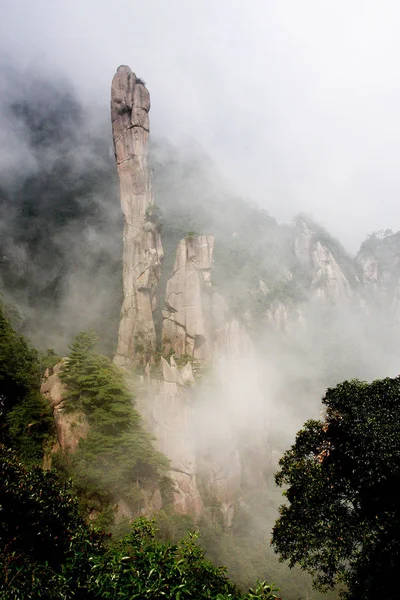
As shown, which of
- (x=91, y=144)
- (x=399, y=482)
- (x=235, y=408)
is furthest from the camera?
(x=91, y=144)

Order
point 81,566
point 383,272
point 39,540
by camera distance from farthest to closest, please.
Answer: point 383,272
point 39,540
point 81,566

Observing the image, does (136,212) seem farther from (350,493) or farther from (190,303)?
(350,493)

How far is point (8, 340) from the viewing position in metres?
21.3

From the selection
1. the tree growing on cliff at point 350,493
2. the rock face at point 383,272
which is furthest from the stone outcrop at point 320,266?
the tree growing on cliff at point 350,493

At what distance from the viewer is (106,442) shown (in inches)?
803

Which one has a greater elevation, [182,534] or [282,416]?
[282,416]

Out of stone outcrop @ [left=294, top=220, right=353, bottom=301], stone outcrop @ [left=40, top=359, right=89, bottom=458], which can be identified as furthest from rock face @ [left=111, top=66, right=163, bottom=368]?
stone outcrop @ [left=294, top=220, right=353, bottom=301]

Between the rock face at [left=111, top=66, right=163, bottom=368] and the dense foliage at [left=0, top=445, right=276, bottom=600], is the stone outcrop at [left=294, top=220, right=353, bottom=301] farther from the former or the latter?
the dense foliage at [left=0, top=445, right=276, bottom=600]

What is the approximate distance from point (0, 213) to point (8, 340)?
40.4 m

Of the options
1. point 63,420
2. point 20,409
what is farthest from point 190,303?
point 20,409

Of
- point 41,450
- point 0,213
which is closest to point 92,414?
point 41,450

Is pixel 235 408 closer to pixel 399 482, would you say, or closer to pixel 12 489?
pixel 399 482

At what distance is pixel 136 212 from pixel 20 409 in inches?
1235

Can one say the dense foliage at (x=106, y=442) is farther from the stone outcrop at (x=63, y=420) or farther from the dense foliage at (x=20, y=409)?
the dense foliage at (x=20, y=409)
